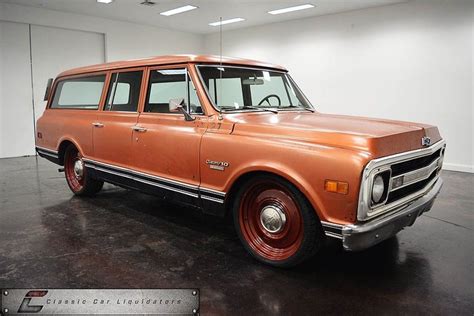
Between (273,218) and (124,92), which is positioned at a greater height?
(124,92)

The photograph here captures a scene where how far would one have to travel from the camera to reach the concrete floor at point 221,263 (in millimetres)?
2609

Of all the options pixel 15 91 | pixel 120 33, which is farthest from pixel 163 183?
pixel 120 33

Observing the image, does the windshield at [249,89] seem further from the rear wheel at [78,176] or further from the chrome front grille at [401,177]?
the rear wheel at [78,176]

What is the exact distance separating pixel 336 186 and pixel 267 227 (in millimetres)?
793

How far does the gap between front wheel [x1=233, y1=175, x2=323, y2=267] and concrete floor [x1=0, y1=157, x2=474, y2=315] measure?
0.49ft

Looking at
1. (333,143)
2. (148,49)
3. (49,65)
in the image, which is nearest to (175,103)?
(333,143)

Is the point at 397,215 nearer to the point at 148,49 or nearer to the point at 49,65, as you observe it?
the point at 49,65

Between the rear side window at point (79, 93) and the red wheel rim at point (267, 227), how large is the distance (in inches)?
101

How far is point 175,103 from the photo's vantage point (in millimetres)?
3426

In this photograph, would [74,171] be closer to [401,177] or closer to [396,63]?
[401,177]

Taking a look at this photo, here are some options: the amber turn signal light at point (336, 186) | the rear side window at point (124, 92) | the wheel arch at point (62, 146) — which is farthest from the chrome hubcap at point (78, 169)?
the amber turn signal light at point (336, 186)

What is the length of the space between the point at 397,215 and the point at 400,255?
0.82m

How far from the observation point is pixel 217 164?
323 centimetres

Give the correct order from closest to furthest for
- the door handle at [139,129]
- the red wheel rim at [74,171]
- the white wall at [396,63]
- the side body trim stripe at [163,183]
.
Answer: the side body trim stripe at [163,183]
the door handle at [139,129]
the red wheel rim at [74,171]
the white wall at [396,63]
